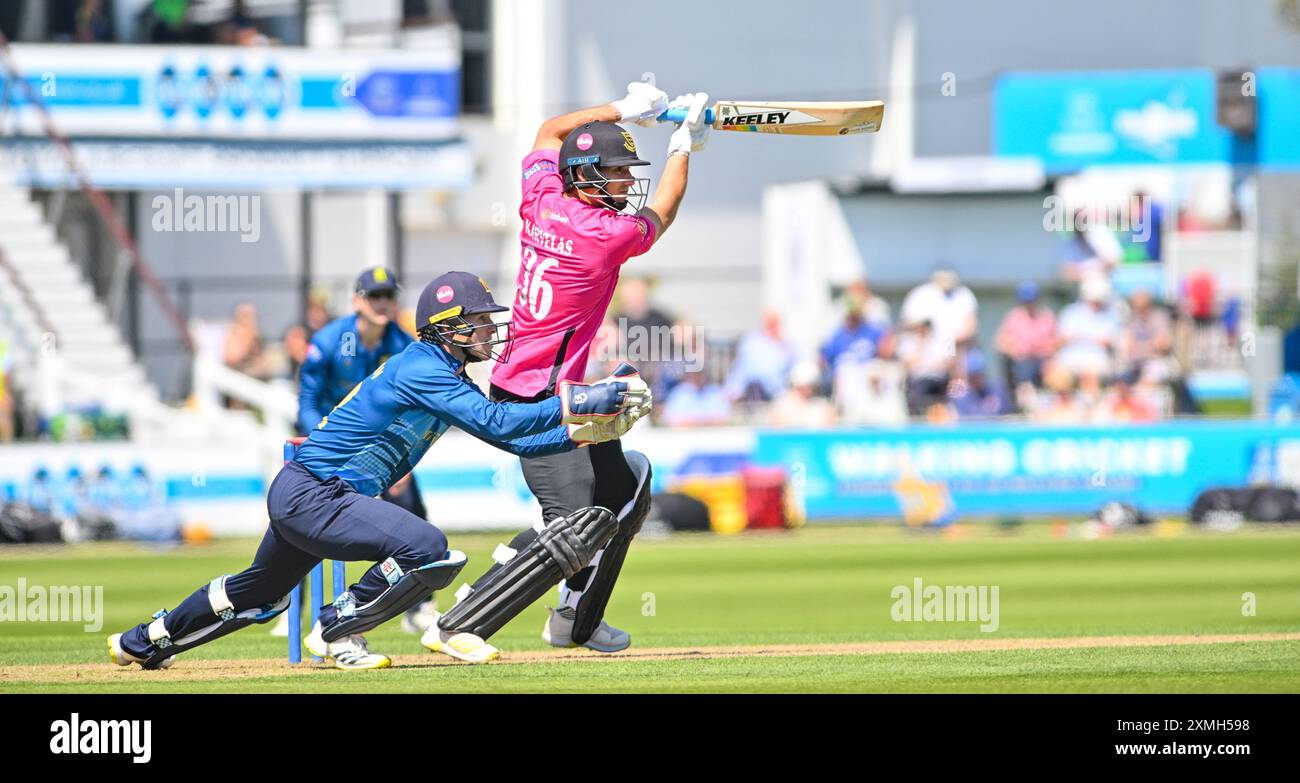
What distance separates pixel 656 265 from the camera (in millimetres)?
26438

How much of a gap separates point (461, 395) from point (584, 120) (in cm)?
182

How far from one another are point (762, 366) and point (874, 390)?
1432 mm

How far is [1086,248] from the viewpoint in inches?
1004

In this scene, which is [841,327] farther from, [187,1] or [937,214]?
[187,1]

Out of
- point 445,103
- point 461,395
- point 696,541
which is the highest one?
point 445,103

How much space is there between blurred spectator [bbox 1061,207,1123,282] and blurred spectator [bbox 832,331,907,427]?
5.06 metres

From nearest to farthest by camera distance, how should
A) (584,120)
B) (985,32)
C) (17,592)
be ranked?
(584,120), (17,592), (985,32)

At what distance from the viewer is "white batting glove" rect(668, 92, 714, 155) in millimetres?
8797
